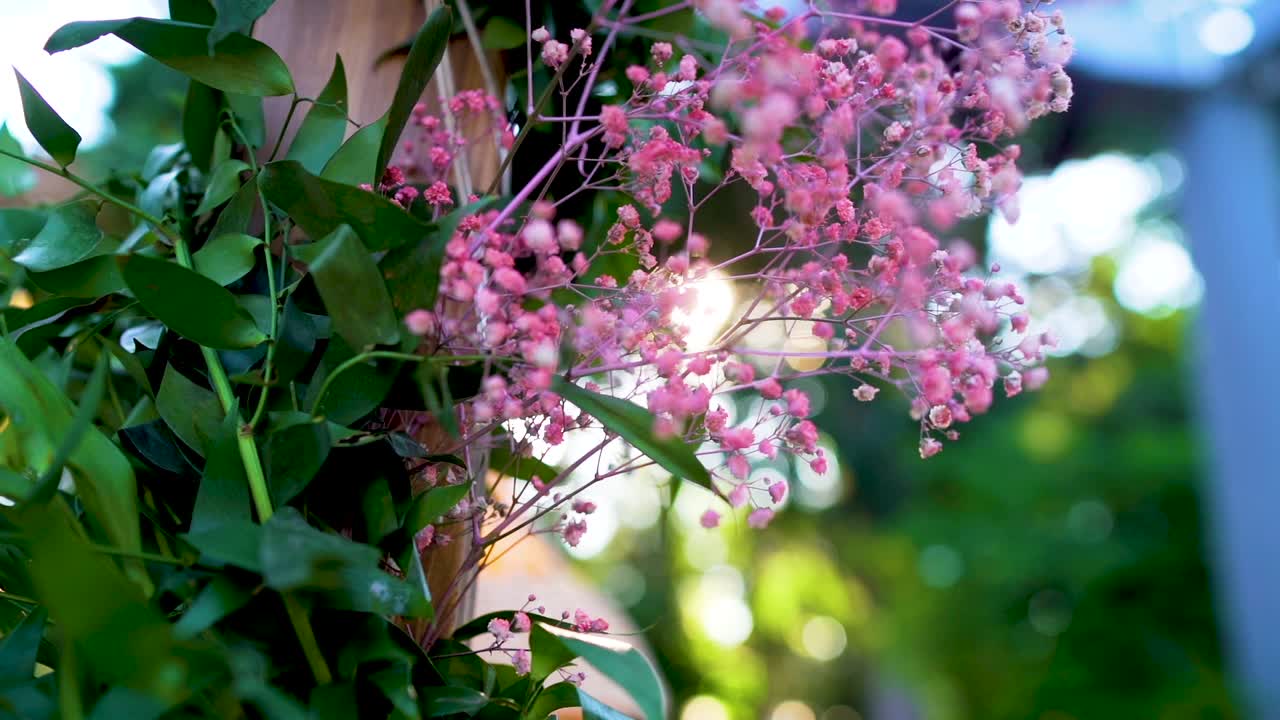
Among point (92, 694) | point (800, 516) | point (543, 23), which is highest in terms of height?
point (543, 23)

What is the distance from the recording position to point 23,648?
0.93 feet

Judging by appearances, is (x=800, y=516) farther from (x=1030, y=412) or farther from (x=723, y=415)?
(x=723, y=415)

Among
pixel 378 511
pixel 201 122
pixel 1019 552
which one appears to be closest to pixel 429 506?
pixel 378 511

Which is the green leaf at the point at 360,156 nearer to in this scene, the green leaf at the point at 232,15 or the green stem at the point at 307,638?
the green leaf at the point at 232,15

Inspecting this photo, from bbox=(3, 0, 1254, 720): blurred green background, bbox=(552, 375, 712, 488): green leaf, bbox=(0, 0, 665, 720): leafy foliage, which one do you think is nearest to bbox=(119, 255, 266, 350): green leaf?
bbox=(0, 0, 665, 720): leafy foliage

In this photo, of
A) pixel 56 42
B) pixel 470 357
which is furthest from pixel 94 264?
pixel 470 357

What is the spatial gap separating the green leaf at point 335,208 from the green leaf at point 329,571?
88 mm

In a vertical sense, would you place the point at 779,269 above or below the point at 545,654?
above

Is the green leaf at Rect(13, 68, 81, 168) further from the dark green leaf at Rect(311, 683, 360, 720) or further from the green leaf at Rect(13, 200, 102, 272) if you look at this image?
the dark green leaf at Rect(311, 683, 360, 720)

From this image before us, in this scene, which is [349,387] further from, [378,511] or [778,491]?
[778,491]

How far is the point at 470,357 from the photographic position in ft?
0.85

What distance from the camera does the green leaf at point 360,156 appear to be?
0.35 m

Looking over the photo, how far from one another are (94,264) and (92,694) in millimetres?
171

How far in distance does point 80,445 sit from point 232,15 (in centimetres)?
15
